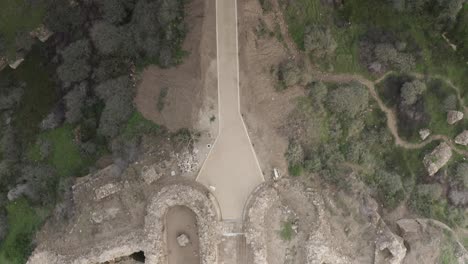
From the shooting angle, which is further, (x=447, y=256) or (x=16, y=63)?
(x=16, y=63)

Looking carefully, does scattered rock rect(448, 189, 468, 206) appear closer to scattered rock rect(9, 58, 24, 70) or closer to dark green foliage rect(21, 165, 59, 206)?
dark green foliage rect(21, 165, 59, 206)

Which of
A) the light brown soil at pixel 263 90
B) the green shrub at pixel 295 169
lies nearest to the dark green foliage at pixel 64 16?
the light brown soil at pixel 263 90

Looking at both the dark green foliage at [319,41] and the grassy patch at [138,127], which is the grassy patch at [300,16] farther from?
the grassy patch at [138,127]

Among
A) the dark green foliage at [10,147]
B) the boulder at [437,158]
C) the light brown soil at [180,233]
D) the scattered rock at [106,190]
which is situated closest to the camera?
the scattered rock at [106,190]

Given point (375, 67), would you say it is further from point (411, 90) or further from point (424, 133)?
point (424, 133)

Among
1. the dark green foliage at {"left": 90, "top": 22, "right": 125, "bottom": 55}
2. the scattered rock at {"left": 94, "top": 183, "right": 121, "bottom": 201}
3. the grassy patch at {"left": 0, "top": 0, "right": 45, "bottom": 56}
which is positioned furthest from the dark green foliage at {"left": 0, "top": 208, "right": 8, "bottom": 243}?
the dark green foliage at {"left": 90, "top": 22, "right": 125, "bottom": 55}

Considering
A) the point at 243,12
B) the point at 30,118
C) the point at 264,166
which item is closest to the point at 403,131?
the point at 264,166

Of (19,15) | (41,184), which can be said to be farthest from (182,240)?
(19,15)
